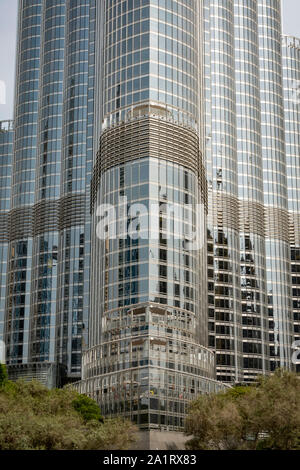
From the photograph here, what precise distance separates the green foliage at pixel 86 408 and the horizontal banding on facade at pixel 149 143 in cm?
5169

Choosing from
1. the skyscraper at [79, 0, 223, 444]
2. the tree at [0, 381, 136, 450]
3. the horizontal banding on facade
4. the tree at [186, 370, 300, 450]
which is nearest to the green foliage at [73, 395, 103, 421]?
the skyscraper at [79, 0, 223, 444]

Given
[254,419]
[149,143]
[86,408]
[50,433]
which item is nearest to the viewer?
[50,433]

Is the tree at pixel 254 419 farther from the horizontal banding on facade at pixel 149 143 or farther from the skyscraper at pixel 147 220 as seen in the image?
the horizontal banding on facade at pixel 149 143

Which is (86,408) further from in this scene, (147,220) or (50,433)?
→ (50,433)

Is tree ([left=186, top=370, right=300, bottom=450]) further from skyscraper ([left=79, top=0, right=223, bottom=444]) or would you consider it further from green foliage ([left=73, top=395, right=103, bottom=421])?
skyscraper ([left=79, top=0, right=223, bottom=444])

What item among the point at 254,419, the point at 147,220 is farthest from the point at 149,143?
the point at 254,419

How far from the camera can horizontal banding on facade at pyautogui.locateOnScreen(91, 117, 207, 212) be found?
152125 millimetres

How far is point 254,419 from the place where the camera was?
283 feet

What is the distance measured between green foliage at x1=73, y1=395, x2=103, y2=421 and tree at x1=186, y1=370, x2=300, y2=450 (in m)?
22.8

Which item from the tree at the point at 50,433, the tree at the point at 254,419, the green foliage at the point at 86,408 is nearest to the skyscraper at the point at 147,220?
the green foliage at the point at 86,408

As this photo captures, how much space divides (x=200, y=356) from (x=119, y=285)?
67.4 feet

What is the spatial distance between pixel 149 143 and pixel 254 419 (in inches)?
3041

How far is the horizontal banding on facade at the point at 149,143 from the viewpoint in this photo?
152125 mm
